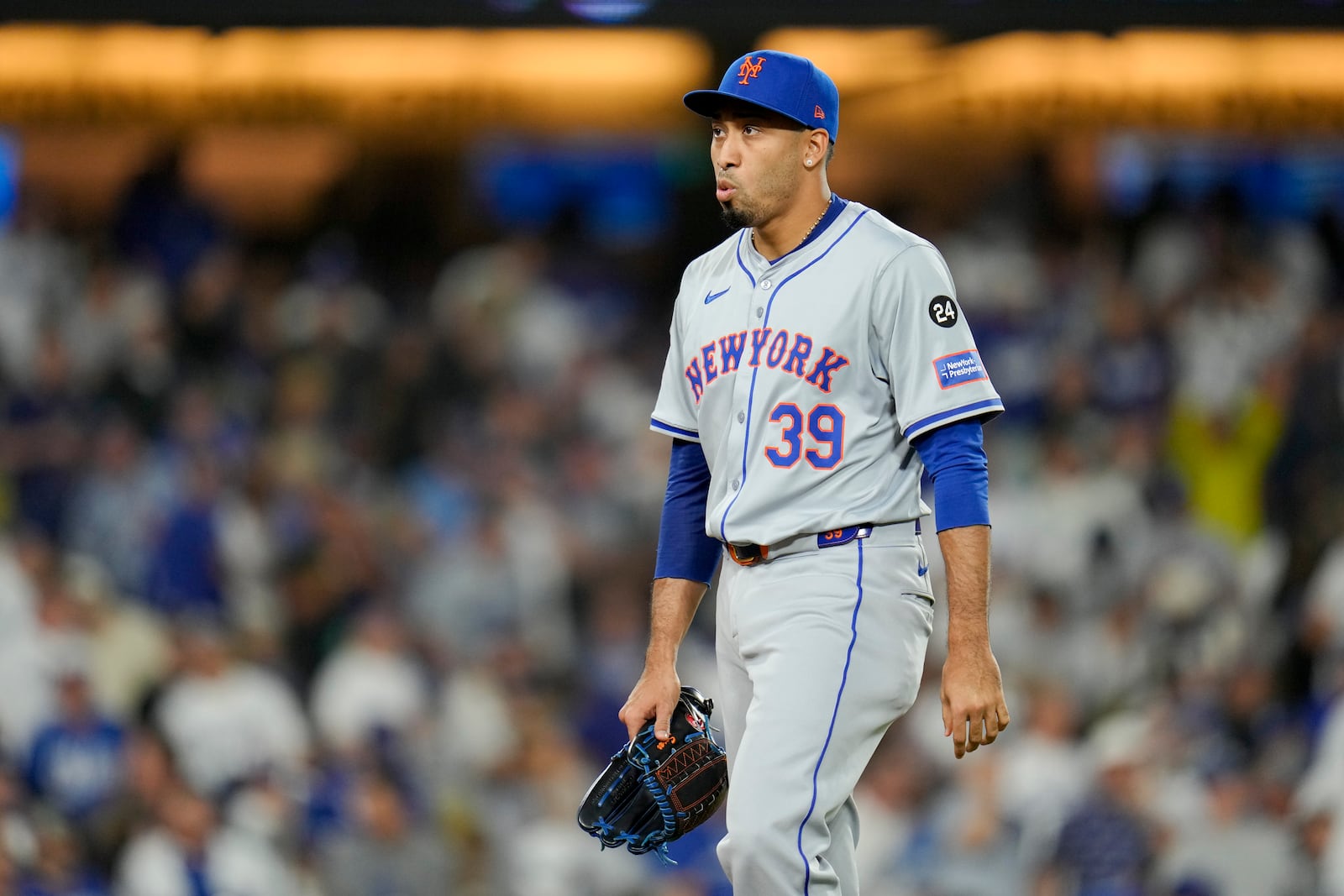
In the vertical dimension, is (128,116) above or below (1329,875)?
above

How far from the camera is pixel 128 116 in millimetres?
10805

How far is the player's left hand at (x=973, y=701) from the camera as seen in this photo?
9.56 ft

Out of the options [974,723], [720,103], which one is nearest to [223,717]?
[720,103]

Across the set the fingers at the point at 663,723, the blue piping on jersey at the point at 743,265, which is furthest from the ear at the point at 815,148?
the fingers at the point at 663,723

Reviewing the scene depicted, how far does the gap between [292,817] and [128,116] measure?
17.6 feet

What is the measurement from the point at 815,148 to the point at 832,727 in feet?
3.53

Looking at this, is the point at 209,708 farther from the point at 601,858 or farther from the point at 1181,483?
the point at 1181,483

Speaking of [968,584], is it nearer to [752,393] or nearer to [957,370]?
[957,370]

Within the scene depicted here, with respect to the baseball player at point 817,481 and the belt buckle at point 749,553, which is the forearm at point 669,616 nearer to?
the baseball player at point 817,481

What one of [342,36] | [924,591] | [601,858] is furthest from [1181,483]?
[924,591]

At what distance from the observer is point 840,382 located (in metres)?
3.19

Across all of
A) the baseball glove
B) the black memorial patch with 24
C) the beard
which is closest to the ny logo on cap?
the beard

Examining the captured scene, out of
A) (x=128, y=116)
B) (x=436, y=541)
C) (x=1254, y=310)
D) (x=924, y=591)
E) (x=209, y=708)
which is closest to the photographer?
(x=924, y=591)

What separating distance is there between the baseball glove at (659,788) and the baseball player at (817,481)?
2.2 inches
